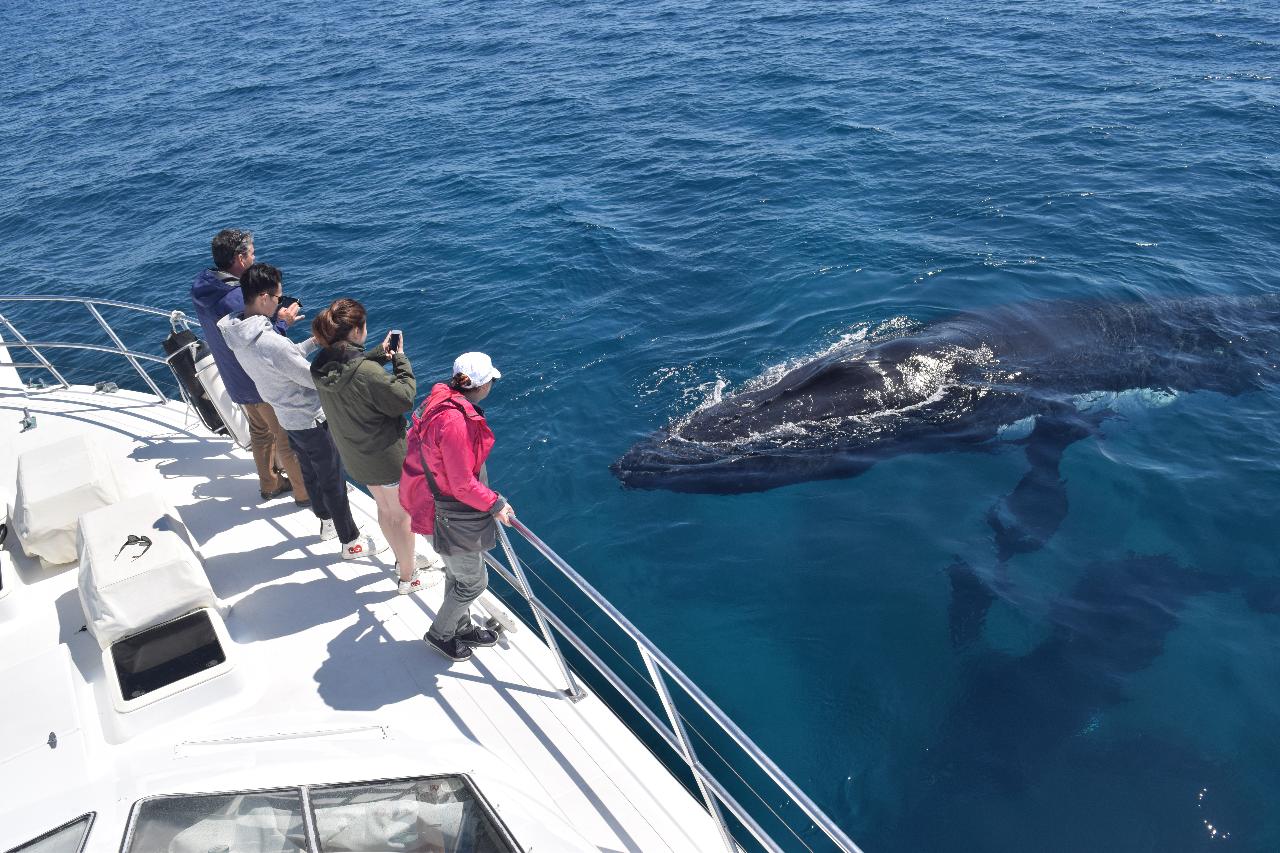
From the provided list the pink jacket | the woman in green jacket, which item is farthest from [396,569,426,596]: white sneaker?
the pink jacket

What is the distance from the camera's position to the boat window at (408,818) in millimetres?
5070

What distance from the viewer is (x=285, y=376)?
7527mm

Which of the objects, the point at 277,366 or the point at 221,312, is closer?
the point at 277,366

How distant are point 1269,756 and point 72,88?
131 feet

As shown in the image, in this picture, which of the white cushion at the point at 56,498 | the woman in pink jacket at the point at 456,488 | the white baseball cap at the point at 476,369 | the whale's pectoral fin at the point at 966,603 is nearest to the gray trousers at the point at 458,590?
the woman in pink jacket at the point at 456,488

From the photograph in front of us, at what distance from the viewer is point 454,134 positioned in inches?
973

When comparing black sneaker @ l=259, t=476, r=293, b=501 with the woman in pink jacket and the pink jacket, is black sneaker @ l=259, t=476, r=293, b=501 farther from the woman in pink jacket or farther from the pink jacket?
the pink jacket

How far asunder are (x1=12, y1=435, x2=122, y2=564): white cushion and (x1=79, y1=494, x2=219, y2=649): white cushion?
0.92 metres

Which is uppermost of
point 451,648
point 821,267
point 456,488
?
point 456,488

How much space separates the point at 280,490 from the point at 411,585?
96.8 inches

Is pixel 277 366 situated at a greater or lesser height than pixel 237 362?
greater

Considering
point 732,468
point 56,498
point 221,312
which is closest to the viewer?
point 56,498

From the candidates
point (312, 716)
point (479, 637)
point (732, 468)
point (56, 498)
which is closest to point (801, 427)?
point (732, 468)

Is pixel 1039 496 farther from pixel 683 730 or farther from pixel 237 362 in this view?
pixel 237 362
